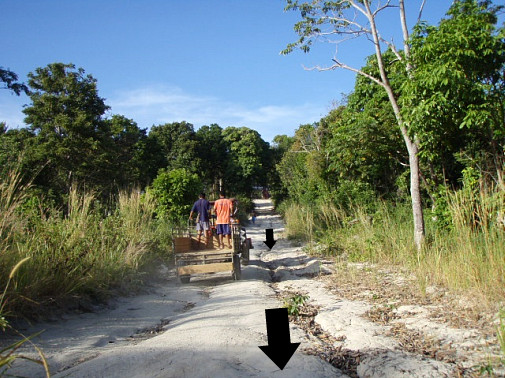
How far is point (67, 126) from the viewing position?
71.8 feet

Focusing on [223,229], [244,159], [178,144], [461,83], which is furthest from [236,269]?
[244,159]

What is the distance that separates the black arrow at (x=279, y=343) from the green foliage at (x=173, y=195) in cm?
1105

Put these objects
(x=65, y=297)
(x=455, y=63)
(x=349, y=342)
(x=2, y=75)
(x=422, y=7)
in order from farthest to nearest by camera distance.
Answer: (x=2, y=75) < (x=422, y=7) < (x=455, y=63) < (x=65, y=297) < (x=349, y=342)

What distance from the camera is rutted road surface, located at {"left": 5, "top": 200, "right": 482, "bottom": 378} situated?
3.74 meters

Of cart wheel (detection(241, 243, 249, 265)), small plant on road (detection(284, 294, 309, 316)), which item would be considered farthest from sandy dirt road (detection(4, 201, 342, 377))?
cart wheel (detection(241, 243, 249, 265))

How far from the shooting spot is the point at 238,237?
10.6 meters

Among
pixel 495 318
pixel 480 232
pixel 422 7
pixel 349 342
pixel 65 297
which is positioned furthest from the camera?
pixel 422 7

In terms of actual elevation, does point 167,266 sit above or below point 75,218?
below

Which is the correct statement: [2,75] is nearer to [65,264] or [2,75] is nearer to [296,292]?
[65,264]

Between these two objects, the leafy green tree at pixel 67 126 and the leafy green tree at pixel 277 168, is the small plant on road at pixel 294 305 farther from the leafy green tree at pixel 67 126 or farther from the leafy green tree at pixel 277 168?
the leafy green tree at pixel 277 168

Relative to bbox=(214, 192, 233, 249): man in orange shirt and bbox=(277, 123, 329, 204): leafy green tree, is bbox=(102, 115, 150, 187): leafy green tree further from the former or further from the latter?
bbox=(214, 192, 233, 249): man in orange shirt

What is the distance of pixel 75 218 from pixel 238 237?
4.22m

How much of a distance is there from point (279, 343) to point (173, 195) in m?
12.2

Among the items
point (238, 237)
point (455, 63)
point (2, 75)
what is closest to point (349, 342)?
point (455, 63)
